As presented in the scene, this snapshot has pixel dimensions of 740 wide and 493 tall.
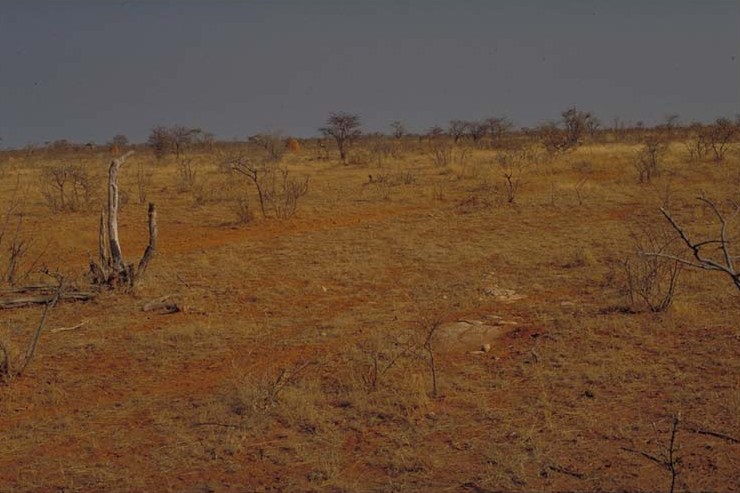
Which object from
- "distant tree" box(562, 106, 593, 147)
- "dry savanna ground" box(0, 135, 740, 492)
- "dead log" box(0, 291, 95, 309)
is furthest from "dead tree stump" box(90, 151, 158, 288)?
"distant tree" box(562, 106, 593, 147)

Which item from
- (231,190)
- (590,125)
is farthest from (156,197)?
(590,125)

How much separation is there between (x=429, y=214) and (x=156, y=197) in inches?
291

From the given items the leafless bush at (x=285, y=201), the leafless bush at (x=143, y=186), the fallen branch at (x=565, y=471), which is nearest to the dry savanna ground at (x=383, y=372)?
the fallen branch at (x=565, y=471)

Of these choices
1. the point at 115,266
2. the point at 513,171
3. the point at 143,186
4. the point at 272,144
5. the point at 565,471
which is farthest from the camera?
the point at 272,144

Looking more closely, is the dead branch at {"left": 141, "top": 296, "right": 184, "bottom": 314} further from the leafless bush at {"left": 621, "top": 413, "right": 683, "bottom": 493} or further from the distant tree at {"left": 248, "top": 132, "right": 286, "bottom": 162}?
the distant tree at {"left": 248, "top": 132, "right": 286, "bottom": 162}

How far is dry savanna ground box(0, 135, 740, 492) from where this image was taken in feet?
12.3

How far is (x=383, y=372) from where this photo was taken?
16.2ft

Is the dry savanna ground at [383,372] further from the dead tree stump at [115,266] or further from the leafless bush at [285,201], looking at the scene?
the leafless bush at [285,201]

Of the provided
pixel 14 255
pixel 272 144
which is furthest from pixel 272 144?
pixel 14 255

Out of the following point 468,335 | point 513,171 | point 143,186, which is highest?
point 143,186

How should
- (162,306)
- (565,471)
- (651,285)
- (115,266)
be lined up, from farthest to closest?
(115,266) < (162,306) < (651,285) < (565,471)

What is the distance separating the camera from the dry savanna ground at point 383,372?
3736mm

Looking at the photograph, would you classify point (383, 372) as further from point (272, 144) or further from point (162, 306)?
point (272, 144)

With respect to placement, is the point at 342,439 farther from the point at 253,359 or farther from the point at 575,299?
the point at 575,299
